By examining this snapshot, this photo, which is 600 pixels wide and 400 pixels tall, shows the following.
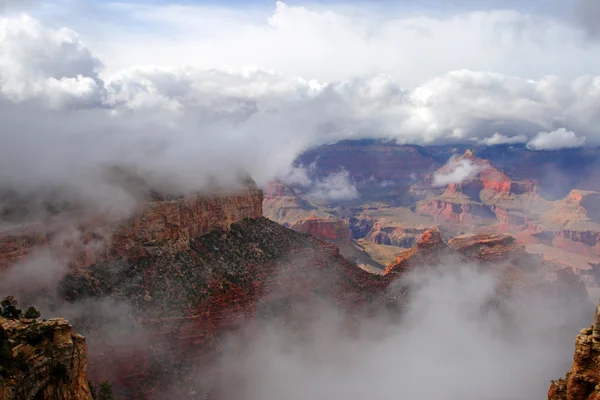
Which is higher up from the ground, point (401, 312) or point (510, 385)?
point (401, 312)

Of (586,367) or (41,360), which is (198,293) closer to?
(41,360)

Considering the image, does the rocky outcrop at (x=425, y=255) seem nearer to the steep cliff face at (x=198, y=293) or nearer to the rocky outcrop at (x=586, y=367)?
the steep cliff face at (x=198, y=293)

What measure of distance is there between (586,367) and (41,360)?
29.4 metres

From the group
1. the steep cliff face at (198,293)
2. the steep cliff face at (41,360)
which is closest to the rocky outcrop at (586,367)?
the steep cliff face at (41,360)

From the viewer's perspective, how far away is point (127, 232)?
6781cm

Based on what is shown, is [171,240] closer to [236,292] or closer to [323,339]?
[236,292]

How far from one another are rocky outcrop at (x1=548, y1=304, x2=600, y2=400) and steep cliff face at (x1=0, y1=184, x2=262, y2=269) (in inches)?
2100

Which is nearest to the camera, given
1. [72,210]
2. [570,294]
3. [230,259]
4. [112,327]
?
[112,327]

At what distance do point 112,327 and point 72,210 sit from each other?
52.0ft

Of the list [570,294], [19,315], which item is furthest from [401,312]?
[19,315]

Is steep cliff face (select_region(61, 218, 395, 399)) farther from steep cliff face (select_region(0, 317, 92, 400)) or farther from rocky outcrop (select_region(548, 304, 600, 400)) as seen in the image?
rocky outcrop (select_region(548, 304, 600, 400))

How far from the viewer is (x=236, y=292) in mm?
72500

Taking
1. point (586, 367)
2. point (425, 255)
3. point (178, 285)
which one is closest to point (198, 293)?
point (178, 285)

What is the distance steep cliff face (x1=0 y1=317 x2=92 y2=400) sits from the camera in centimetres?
2814
